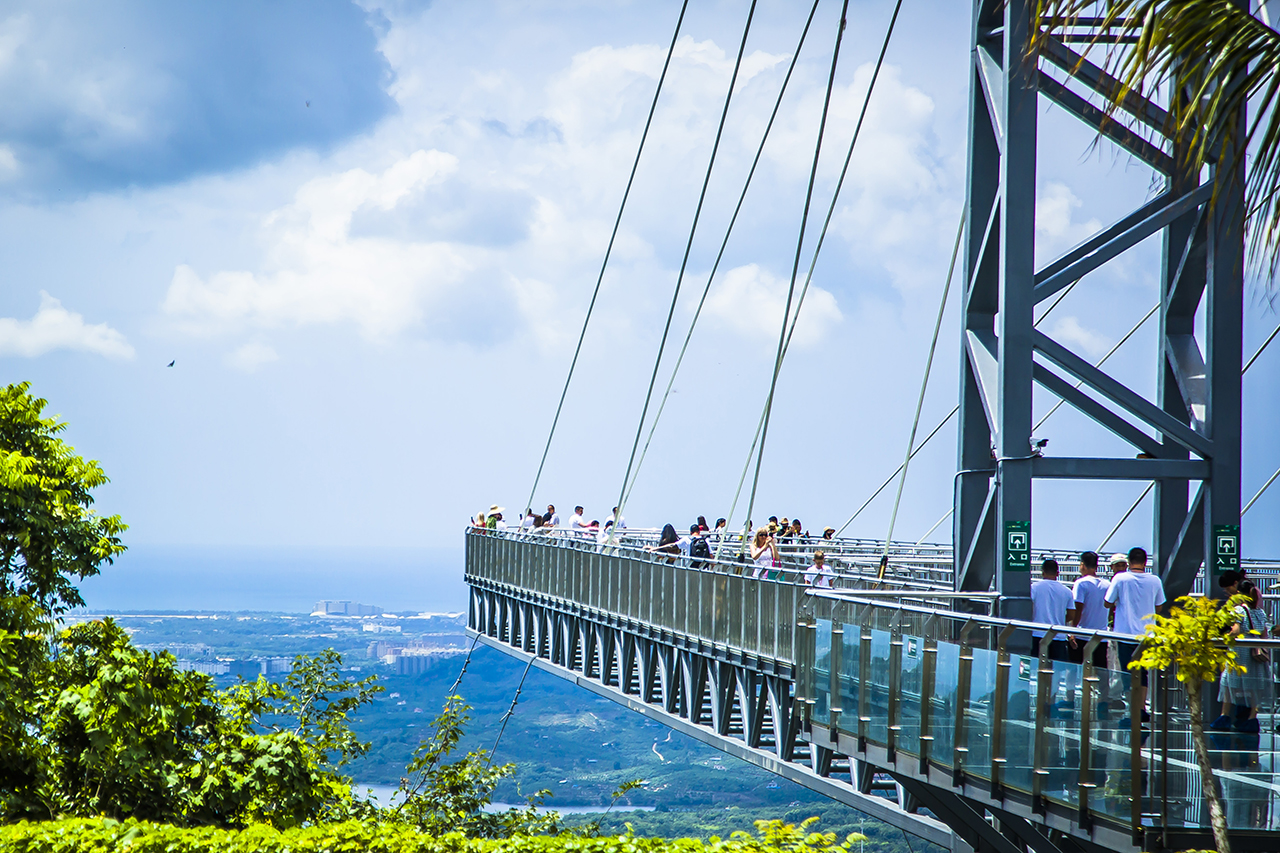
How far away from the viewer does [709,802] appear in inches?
3812

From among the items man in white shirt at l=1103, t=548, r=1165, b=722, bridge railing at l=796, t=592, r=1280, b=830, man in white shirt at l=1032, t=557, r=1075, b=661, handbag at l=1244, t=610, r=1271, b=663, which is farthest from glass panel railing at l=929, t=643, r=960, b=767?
handbag at l=1244, t=610, r=1271, b=663

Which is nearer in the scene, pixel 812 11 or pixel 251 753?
pixel 251 753

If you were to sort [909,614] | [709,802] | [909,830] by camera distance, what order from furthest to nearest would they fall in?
[709,802], [909,830], [909,614]

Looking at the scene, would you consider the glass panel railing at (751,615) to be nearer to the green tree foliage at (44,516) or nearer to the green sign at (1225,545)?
the green sign at (1225,545)

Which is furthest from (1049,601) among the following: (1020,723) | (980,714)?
(1020,723)

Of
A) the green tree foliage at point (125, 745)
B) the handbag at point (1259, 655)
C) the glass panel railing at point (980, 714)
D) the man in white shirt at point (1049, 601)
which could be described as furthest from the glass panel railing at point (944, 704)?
the green tree foliage at point (125, 745)

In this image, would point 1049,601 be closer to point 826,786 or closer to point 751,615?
point 826,786

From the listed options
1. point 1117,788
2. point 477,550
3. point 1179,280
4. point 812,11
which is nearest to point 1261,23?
point 1117,788

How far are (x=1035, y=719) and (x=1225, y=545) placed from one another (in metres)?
4.20

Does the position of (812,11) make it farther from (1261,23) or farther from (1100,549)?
(1261,23)

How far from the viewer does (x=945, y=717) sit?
9.37 metres

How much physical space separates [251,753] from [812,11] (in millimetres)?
17736

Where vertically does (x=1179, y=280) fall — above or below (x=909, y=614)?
above

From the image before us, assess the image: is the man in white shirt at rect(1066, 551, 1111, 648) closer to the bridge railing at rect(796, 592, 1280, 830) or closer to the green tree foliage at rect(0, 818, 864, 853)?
the bridge railing at rect(796, 592, 1280, 830)
